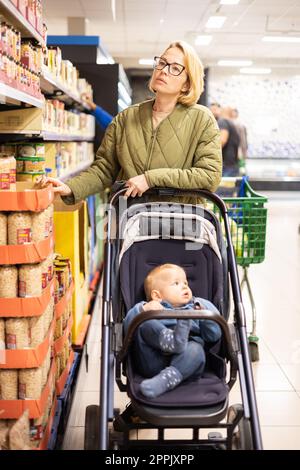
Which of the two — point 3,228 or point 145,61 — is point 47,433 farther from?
point 145,61

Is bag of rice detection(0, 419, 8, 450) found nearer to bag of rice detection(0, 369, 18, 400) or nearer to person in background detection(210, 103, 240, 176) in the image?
bag of rice detection(0, 369, 18, 400)

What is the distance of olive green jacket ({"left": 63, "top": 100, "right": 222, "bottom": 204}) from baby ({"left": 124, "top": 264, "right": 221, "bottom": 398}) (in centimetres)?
49

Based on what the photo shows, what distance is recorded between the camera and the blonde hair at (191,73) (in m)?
2.52

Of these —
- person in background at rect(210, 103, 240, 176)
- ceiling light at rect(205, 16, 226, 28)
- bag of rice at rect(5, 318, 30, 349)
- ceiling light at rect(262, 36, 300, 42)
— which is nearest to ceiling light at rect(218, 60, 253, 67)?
ceiling light at rect(262, 36, 300, 42)

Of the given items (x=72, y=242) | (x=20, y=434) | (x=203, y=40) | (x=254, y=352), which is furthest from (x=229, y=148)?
(x=20, y=434)

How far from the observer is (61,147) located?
4.83 metres

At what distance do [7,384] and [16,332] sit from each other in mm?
211

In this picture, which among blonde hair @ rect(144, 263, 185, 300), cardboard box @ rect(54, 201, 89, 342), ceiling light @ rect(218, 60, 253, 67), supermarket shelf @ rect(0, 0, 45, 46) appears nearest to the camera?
blonde hair @ rect(144, 263, 185, 300)

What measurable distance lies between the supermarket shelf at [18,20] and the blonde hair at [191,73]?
0.77 meters

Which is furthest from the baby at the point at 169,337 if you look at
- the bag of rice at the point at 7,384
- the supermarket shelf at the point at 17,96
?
the supermarket shelf at the point at 17,96

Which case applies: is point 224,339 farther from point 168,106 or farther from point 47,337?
point 168,106

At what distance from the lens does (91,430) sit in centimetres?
238

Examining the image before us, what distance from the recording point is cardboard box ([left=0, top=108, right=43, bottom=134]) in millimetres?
3383
